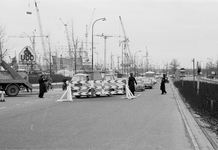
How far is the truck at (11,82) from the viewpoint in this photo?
2964cm

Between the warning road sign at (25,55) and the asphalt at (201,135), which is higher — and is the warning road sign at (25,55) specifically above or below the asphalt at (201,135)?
above

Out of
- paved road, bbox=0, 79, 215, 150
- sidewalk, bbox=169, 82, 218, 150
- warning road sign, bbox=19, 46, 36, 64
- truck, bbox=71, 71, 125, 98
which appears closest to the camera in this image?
paved road, bbox=0, 79, 215, 150

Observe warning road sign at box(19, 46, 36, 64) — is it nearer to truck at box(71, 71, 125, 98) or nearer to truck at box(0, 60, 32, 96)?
truck at box(0, 60, 32, 96)

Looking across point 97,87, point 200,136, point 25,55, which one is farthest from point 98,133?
point 25,55

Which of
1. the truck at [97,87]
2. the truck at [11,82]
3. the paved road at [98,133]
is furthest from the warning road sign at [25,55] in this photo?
the paved road at [98,133]

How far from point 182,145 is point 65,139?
295 centimetres

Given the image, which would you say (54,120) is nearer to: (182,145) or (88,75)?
(182,145)

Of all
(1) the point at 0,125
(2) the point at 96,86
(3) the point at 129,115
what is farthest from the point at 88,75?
(1) the point at 0,125

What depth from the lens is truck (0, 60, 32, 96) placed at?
29.6 metres

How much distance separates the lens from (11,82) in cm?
2970

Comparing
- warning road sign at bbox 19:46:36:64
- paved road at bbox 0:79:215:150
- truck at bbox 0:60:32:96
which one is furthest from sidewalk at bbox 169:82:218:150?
warning road sign at bbox 19:46:36:64

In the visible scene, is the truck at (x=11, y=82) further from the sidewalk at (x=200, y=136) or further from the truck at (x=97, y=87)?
the sidewalk at (x=200, y=136)

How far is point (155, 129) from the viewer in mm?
11852

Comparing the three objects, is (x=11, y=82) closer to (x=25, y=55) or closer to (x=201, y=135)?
(x=25, y=55)
